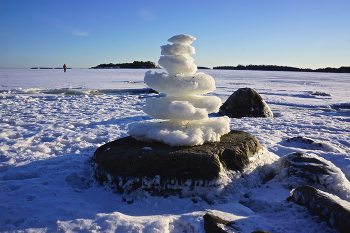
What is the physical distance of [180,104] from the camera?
3281 mm

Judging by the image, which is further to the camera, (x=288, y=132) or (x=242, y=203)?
(x=288, y=132)

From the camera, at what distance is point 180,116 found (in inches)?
133

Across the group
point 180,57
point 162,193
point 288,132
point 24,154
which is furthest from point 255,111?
point 24,154

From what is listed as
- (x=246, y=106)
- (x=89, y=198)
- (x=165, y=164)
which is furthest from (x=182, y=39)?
(x=246, y=106)

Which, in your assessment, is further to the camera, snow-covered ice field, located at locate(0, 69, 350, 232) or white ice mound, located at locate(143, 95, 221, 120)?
white ice mound, located at locate(143, 95, 221, 120)

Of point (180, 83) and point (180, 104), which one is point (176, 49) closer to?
point (180, 83)

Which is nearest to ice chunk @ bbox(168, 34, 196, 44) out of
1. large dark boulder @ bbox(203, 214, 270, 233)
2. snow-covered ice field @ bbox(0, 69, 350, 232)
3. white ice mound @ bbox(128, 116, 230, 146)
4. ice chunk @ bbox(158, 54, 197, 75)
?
ice chunk @ bbox(158, 54, 197, 75)

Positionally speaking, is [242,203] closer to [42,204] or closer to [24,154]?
[42,204]

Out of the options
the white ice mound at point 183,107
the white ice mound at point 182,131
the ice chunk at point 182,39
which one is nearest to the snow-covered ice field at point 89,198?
the white ice mound at point 182,131

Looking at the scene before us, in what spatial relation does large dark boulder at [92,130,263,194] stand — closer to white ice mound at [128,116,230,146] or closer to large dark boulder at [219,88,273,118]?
white ice mound at [128,116,230,146]

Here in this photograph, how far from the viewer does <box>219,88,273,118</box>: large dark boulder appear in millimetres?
8109

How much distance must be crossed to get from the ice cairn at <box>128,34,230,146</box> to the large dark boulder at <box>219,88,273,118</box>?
474cm

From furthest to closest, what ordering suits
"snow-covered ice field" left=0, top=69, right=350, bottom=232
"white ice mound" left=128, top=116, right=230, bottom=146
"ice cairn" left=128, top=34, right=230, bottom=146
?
"ice cairn" left=128, top=34, right=230, bottom=146 < "white ice mound" left=128, top=116, right=230, bottom=146 < "snow-covered ice field" left=0, top=69, right=350, bottom=232

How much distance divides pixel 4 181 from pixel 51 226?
1485mm
